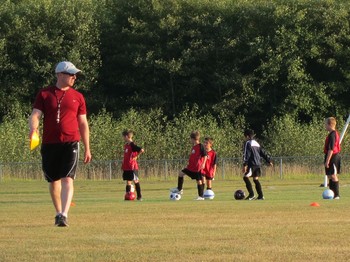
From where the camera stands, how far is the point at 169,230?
563 inches

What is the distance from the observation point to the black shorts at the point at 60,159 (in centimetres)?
1427

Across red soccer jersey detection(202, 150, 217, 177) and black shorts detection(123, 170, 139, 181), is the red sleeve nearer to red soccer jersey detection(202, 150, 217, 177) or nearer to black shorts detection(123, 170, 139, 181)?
black shorts detection(123, 170, 139, 181)

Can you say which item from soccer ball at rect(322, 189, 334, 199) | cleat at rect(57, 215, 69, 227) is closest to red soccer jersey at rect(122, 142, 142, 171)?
soccer ball at rect(322, 189, 334, 199)

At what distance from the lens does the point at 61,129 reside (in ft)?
46.8

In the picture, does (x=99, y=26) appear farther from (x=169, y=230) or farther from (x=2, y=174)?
(x=169, y=230)

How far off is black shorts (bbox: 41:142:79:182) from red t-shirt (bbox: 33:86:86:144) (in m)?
0.08

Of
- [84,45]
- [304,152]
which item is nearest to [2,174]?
[304,152]

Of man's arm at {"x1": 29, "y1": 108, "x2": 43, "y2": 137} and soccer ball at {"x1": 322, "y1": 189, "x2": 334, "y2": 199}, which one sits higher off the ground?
man's arm at {"x1": 29, "y1": 108, "x2": 43, "y2": 137}

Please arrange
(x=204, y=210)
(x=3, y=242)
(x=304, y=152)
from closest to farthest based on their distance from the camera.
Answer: (x=3, y=242) < (x=204, y=210) < (x=304, y=152)

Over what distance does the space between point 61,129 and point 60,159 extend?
1.34 feet

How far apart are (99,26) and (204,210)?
5866 centimetres

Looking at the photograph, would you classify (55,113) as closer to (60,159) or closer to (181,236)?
(60,159)

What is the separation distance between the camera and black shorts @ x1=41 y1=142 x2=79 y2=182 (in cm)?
1427

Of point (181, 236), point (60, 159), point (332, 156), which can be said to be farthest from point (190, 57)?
point (181, 236)
